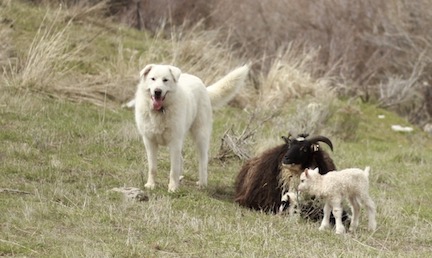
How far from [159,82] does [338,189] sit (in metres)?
2.16

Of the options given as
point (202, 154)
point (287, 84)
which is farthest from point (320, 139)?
point (287, 84)

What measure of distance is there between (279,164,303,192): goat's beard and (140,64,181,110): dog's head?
1.37m

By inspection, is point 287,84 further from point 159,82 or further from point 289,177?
point 289,177

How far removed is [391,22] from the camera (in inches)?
1020

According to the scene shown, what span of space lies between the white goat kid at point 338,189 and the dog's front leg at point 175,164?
157 centimetres

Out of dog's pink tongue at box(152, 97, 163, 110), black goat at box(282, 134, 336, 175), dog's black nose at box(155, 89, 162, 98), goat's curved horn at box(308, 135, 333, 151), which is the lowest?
black goat at box(282, 134, 336, 175)

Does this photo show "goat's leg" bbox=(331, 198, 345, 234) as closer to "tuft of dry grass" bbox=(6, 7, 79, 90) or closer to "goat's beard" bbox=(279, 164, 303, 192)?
"goat's beard" bbox=(279, 164, 303, 192)

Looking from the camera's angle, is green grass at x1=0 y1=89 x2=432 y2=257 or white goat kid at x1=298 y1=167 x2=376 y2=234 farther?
white goat kid at x1=298 y1=167 x2=376 y2=234

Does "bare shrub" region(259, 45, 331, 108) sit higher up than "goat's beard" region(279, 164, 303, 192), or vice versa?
"goat's beard" region(279, 164, 303, 192)

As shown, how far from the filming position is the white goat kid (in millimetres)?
7504

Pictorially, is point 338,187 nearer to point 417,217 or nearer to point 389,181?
point 417,217

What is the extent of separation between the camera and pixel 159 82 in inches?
334

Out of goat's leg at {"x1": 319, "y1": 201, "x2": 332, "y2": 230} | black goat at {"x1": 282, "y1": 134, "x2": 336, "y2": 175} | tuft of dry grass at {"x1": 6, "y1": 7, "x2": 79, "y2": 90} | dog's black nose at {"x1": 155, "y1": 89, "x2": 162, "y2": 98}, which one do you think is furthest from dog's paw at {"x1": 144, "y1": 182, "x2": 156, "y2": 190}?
tuft of dry grass at {"x1": 6, "y1": 7, "x2": 79, "y2": 90}

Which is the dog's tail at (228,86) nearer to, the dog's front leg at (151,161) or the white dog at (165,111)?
the white dog at (165,111)
